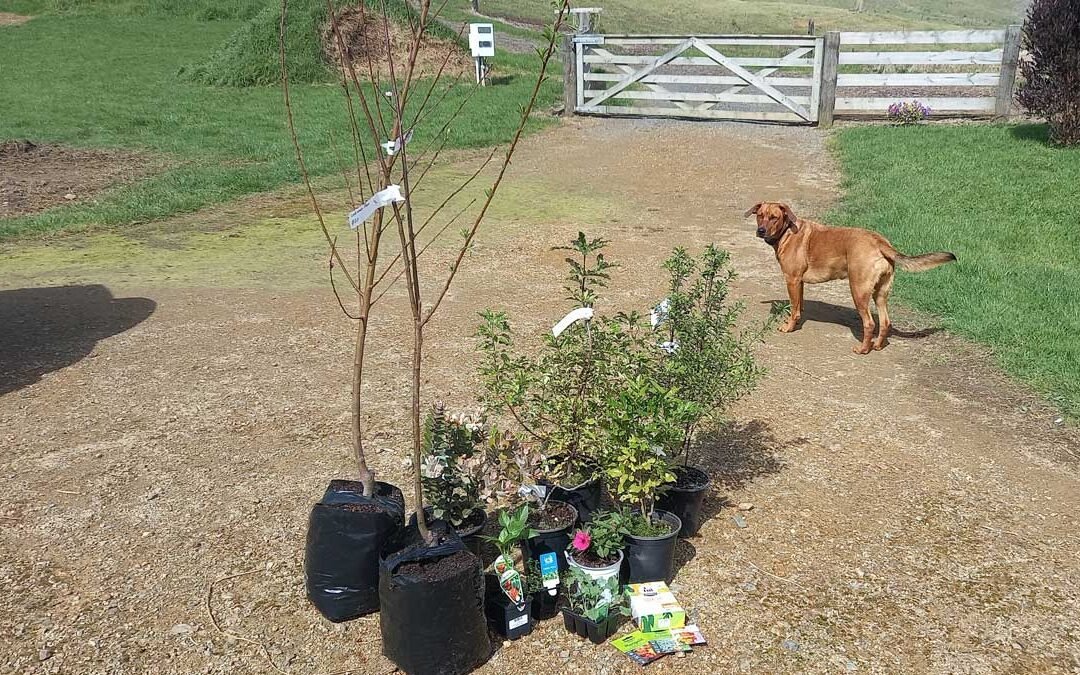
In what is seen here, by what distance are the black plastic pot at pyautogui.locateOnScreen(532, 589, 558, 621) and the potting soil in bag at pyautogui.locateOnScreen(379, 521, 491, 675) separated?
0.28 m

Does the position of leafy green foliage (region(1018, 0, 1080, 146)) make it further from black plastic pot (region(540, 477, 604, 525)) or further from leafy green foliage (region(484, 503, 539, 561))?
leafy green foliage (region(484, 503, 539, 561))

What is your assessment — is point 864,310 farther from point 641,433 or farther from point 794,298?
point 641,433

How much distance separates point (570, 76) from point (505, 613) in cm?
1461

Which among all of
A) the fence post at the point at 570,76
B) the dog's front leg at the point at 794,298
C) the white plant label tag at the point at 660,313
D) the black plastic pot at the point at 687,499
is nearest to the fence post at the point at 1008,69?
the fence post at the point at 570,76

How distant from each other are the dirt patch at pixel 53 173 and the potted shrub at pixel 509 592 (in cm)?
896

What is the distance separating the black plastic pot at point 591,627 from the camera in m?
3.22

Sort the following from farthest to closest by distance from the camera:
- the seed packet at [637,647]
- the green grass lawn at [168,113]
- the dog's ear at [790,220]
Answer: the green grass lawn at [168,113]
the dog's ear at [790,220]
the seed packet at [637,647]

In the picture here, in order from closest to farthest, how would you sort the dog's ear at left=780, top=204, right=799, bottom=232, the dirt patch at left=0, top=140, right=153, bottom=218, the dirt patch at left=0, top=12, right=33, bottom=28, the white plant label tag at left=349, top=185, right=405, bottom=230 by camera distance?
the white plant label tag at left=349, top=185, right=405, bottom=230
the dog's ear at left=780, top=204, right=799, bottom=232
the dirt patch at left=0, top=140, right=153, bottom=218
the dirt patch at left=0, top=12, right=33, bottom=28

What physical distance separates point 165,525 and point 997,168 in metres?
10.9

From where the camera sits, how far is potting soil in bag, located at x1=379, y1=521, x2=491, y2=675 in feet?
9.73

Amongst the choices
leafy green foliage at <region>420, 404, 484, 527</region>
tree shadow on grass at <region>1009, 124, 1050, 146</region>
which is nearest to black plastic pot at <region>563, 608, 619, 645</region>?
leafy green foliage at <region>420, 404, 484, 527</region>

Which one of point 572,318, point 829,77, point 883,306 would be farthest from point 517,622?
point 829,77

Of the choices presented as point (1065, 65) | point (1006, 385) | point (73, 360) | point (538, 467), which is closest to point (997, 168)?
point (1065, 65)

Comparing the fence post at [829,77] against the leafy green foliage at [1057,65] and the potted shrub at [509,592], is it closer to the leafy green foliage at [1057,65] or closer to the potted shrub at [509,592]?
the leafy green foliage at [1057,65]
